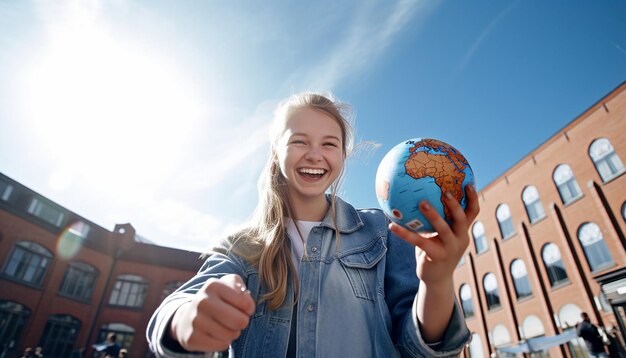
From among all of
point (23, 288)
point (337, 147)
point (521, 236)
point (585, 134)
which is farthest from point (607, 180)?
point (23, 288)

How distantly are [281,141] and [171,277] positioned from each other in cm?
2705

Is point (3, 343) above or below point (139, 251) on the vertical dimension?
below

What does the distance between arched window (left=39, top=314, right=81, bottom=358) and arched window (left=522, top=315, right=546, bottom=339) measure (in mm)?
27985

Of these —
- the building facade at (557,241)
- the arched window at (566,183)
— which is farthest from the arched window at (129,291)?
the arched window at (566,183)

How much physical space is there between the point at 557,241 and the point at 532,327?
480 centimetres

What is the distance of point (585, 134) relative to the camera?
1619cm

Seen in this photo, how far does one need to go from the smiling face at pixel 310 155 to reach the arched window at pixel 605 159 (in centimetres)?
1820

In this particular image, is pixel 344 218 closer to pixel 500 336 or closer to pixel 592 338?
pixel 592 338

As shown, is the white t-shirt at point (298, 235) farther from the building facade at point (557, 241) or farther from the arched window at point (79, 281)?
the arched window at point (79, 281)

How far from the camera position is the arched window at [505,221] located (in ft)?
65.6

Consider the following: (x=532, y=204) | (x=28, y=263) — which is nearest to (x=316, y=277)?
(x=532, y=204)

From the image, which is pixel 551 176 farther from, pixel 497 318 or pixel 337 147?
pixel 337 147

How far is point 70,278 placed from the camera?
2223 cm

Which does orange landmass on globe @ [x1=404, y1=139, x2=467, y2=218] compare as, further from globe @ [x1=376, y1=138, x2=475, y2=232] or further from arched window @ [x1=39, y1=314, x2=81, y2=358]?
arched window @ [x1=39, y1=314, x2=81, y2=358]
